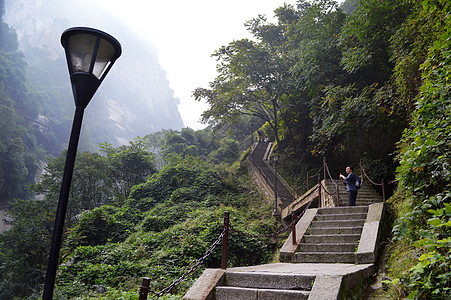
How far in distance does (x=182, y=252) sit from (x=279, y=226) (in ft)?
16.7

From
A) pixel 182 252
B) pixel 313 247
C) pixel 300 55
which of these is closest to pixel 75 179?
pixel 182 252

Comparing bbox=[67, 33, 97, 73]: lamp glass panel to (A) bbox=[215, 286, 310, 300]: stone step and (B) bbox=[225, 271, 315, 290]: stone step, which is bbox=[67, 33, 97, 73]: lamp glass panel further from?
(B) bbox=[225, 271, 315, 290]: stone step

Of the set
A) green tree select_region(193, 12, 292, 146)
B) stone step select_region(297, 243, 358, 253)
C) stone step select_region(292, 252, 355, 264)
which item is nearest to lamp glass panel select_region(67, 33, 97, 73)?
stone step select_region(292, 252, 355, 264)

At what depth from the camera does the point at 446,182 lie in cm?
389

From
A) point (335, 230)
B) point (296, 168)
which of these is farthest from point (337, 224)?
point (296, 168)

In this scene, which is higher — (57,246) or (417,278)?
(57,246)

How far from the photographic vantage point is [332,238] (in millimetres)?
6121

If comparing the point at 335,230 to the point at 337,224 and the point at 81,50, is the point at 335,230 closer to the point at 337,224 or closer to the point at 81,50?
the point at 337,224

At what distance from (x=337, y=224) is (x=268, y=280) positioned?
374 cm

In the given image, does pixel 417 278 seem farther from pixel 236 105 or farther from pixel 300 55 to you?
pixel 236 105

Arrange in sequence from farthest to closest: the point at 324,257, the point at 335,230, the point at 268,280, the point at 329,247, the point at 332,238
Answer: the point at 335,230, the point at 332,238, the point at 329,247, the point at 324,257, the point at 268,280

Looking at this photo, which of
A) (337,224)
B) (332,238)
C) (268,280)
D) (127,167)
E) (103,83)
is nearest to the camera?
(268,280)

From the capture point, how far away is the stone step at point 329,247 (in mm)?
5590

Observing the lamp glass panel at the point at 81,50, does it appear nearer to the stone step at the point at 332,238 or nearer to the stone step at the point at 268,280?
the stone step at the point at 268,280
